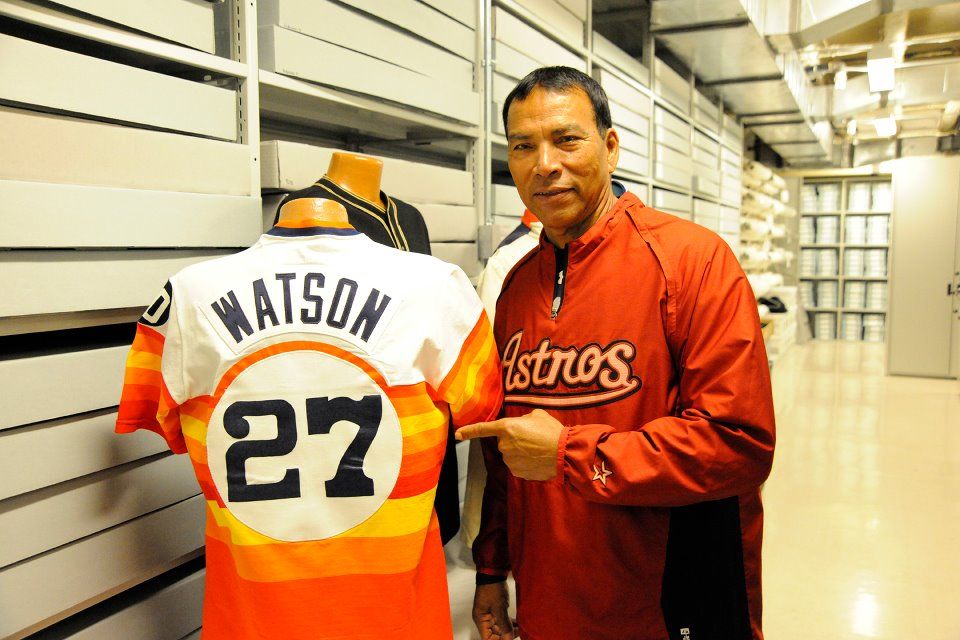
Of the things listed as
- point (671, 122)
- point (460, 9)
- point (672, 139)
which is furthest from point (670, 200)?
point (460, 9)

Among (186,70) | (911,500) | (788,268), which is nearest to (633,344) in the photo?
(186,70)

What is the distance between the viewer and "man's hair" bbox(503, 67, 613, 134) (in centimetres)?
140

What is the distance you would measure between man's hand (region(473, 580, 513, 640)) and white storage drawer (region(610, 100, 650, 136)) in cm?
279

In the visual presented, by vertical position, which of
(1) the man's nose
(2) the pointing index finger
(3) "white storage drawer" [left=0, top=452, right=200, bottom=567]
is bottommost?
(3) "white storage drawer" [left=0, top=452, right=200, bottom=567]

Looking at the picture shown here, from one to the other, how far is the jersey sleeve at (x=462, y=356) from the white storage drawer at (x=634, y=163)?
9.20 ft

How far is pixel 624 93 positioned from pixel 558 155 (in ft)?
9.83

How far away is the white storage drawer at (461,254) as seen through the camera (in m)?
2.55

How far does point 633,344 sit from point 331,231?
0.56m

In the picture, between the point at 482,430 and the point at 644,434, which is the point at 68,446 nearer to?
the point at 482,430

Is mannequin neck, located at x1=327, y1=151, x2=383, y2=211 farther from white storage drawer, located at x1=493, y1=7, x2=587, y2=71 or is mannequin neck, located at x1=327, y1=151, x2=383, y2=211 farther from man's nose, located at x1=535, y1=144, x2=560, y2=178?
white storage drawer, located at x1=493, y1=7, x2=587, y2=71

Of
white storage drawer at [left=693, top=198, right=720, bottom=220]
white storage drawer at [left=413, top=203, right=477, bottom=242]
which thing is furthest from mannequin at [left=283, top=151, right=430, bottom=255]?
white storage drawer at [left=693, top=198, right=720, bottom=220]

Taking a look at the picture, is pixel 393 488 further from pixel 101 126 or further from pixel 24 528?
pixel 101 126

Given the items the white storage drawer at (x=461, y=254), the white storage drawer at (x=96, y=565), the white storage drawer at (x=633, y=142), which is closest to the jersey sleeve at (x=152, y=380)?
the white storage drawer at (x=96, y=565)

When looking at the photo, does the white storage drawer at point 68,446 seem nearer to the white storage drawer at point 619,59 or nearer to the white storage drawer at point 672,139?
the white storage drawer at point 619,59
